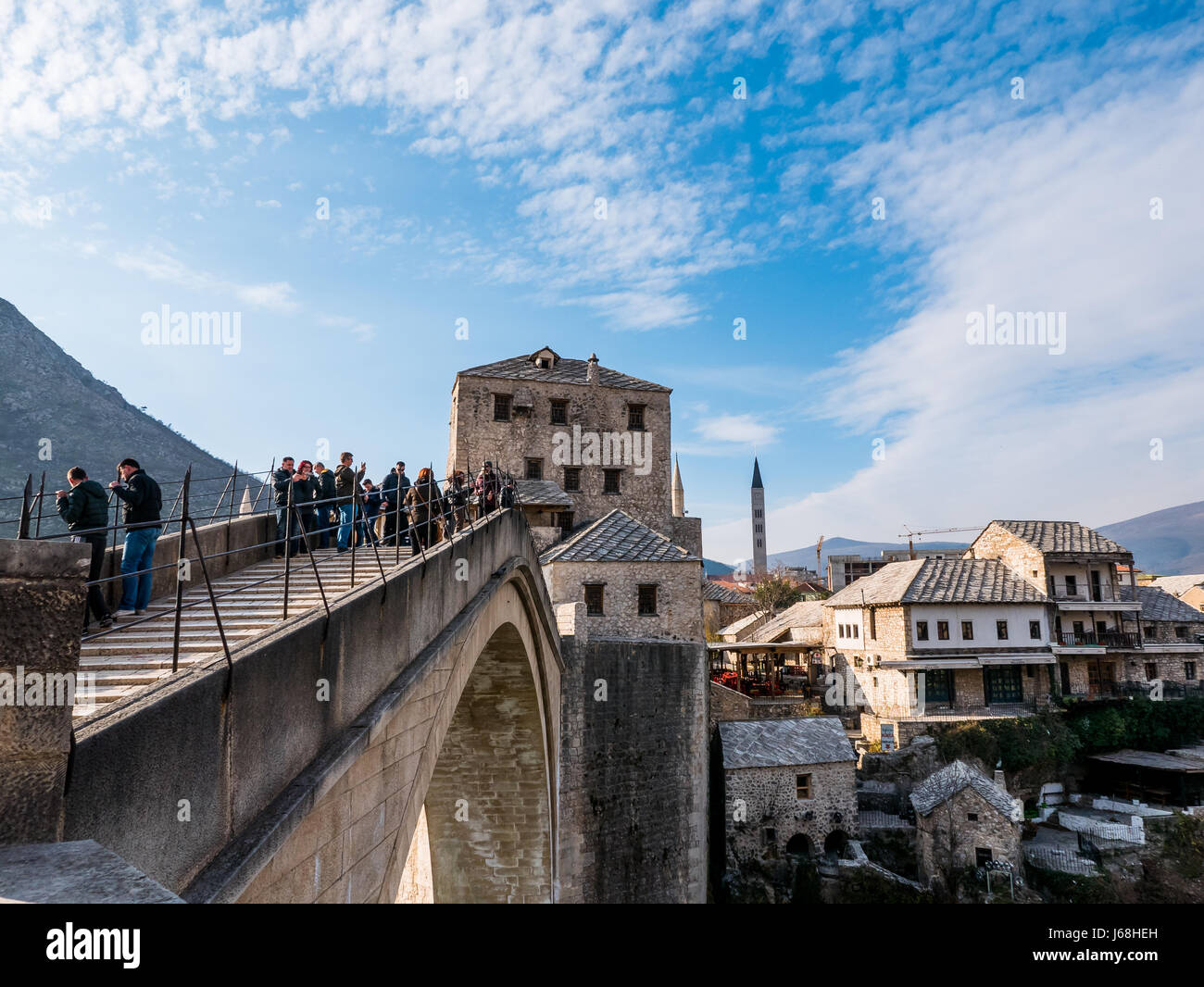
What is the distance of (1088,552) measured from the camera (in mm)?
32344

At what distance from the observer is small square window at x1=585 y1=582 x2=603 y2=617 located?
62.2 feet

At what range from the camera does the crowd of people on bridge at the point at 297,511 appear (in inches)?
209

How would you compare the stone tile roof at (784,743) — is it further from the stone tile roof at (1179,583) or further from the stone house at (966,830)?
the stone tile roof at (1179,583)

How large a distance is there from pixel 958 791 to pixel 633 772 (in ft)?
40.6

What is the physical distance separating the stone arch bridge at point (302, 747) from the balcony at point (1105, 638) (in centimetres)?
3214

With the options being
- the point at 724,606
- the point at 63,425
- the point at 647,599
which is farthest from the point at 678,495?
the point at 63,425

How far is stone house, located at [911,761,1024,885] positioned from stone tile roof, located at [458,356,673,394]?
62.0 feet

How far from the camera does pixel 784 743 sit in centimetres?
2352

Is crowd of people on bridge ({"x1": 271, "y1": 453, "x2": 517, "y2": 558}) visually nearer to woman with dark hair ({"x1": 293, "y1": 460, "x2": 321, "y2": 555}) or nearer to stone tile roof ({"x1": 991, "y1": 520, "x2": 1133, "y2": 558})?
woman with dark hair ({"x1": 293, "y1": 460, "x2": 321, "y2": 555})

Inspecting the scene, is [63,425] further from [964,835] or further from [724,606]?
[964,835]

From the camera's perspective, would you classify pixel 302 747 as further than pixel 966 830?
No

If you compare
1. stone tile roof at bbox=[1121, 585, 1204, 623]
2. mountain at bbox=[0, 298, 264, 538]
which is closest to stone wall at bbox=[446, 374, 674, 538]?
stone tile roof at bbox=[1121, 585, 1204, 623]

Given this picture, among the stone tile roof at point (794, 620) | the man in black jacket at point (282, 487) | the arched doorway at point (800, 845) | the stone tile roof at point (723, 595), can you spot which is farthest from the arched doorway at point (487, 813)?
the stone tile roof at point (723, 595)
